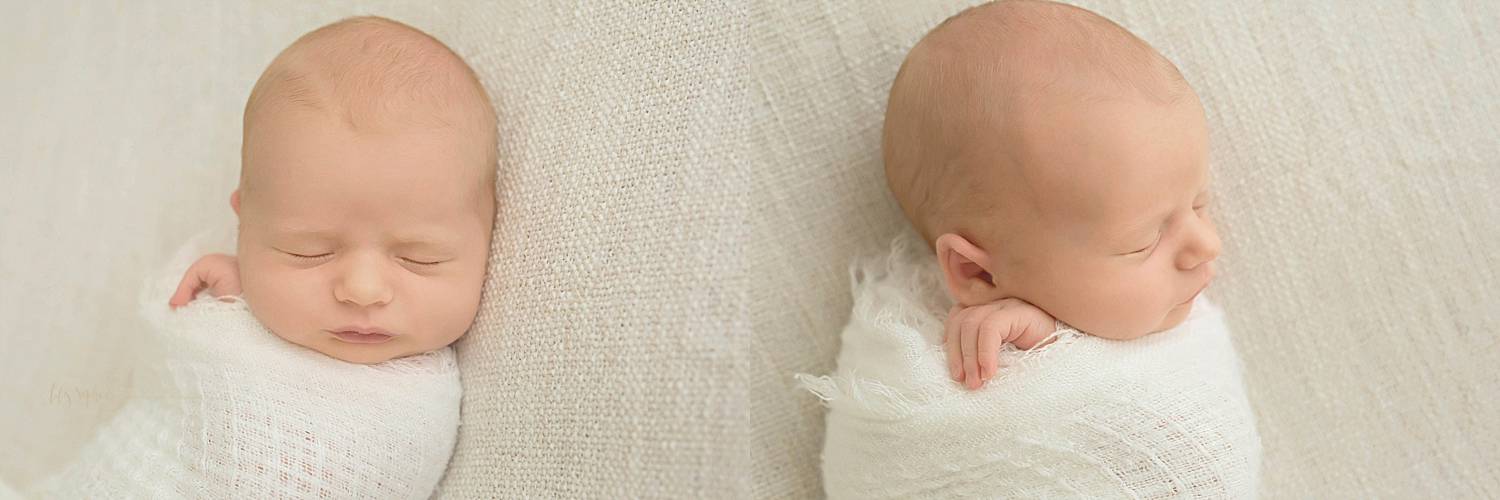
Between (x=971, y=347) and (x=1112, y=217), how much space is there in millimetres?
258

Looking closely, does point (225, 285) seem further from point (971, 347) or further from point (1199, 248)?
point (1199, 248)

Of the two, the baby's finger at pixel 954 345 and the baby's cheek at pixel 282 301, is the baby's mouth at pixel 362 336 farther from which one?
the baby's finger at pixel 954 345

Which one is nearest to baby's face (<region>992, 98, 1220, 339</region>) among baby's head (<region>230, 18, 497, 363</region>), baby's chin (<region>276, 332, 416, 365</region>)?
baby's head (<region>230, 18, 497, 363</region>)

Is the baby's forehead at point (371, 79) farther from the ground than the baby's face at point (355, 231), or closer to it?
farther from the ground

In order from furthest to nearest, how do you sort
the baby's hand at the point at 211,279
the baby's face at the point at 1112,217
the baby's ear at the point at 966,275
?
1. the baby's hand at the point at 211,279
2. the baby's ear at the point at 966,275
3. the baby's face at the point at 1112,217

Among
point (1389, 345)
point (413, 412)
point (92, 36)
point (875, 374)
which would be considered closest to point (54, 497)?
point (413, 412)

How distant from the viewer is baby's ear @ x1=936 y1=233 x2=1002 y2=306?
125 cm

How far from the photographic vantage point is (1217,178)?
4.74 ft

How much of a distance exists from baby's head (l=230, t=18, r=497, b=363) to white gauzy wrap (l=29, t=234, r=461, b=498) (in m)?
0.05

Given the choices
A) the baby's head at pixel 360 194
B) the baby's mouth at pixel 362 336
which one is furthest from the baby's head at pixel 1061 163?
the baby's mouth at pixel 362 336

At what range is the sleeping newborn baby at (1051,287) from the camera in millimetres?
1148

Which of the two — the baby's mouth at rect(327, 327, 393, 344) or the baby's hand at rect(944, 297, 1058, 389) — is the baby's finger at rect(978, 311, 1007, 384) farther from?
the baby's mouth at rect(327, 327, 393, 344)

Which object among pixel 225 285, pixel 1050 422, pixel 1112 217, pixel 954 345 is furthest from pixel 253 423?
pixel 1112 217

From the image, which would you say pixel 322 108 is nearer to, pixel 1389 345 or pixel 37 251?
pixel 37 251
